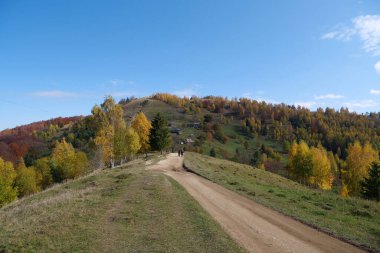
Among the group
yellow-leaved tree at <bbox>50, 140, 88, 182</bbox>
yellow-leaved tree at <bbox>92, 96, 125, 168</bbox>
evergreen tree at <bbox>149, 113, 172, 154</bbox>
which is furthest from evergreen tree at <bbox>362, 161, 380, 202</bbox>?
yellow-leaved tree at <bbox>50, 140, 88, 182</bbox>

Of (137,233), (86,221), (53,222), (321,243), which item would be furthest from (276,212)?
(53,222)

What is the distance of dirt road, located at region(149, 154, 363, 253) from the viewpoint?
1594cm

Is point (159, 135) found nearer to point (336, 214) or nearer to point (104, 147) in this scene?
point (104, 147)

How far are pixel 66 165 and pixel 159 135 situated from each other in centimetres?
3632

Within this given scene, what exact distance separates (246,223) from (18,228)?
13.8 m

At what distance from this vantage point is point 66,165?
3602 inches

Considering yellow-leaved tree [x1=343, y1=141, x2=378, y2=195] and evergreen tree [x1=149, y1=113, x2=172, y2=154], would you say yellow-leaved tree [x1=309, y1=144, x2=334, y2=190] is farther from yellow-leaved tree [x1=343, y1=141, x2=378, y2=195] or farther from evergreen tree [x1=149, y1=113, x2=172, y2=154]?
evergreen tree [x1=149, y1=113, x2=172, y2=154]

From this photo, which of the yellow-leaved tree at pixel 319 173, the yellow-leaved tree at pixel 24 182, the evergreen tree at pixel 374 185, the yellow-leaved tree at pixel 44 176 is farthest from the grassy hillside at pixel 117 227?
the yellow-leaved tree at pixel 44 176

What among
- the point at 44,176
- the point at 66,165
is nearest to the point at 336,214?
the point at 66,165

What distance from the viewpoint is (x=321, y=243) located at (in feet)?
55.3

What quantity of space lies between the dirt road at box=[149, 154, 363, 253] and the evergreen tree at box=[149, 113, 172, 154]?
150 ft

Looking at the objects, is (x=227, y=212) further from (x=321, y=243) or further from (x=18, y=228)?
(x=18, y=228)

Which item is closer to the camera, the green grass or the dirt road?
the dirt road

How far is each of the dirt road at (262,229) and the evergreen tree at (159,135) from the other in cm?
4575
